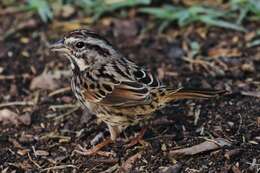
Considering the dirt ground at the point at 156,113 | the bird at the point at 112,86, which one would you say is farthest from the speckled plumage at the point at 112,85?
the dirt ground at the point at 156,113

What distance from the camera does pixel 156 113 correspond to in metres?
6.23

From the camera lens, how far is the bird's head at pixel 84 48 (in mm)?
5801

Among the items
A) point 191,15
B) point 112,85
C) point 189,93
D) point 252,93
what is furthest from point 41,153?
point 191,15

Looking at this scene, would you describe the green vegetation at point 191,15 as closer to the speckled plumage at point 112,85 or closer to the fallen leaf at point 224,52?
the fallen leaf at point 224,52

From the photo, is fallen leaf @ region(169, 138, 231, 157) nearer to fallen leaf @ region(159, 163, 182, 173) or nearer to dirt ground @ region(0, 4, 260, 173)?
dirt ground @ region(0, 4, 260, 173)

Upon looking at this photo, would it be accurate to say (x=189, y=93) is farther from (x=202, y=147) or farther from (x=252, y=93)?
(x=252, y=93)

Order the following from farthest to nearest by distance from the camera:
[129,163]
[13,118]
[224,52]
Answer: [224,52]
[13,118]
[129,163]

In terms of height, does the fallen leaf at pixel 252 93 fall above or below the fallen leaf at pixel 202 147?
above

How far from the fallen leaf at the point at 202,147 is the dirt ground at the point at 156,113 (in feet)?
0.11

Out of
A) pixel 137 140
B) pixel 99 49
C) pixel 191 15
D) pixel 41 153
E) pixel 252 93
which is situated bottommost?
pixel 41 153

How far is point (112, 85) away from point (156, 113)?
27.7 inches

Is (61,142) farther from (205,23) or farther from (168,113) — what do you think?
(205,23)

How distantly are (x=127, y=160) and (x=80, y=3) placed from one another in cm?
314

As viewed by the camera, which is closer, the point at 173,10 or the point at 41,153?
the point at 41,153
